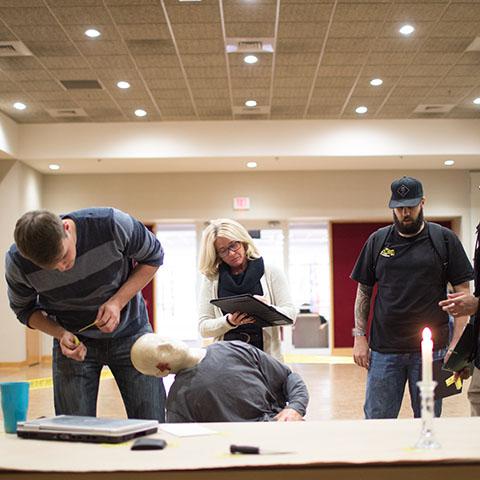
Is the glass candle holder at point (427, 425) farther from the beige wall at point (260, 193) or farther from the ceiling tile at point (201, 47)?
the beige wall at point (260, 193)

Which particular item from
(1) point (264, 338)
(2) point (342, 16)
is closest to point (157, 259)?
(1) point (264, 338)

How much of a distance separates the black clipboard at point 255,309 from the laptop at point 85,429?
4.55ft

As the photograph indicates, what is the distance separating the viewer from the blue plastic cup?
6.18 feet

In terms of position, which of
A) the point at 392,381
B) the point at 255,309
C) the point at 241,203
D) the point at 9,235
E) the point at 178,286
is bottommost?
the point at 392,381

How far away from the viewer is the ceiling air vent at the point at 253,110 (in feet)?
32.9

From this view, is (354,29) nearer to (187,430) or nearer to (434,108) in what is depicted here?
(434,108)

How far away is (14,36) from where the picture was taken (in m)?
7.17

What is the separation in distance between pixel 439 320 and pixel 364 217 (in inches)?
347

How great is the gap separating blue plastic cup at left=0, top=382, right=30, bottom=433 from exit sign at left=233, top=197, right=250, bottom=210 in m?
9.98

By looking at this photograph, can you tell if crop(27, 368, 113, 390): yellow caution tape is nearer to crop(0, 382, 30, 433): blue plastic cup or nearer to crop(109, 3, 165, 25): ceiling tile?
crop(109, 3, 165, 25): ceiling tile

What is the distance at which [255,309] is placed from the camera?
3277 mm

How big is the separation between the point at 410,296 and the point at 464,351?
0.59m

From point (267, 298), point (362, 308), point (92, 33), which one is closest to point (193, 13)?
point (92, 33)

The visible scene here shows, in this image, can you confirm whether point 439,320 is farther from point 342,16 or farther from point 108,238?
point 342,16
